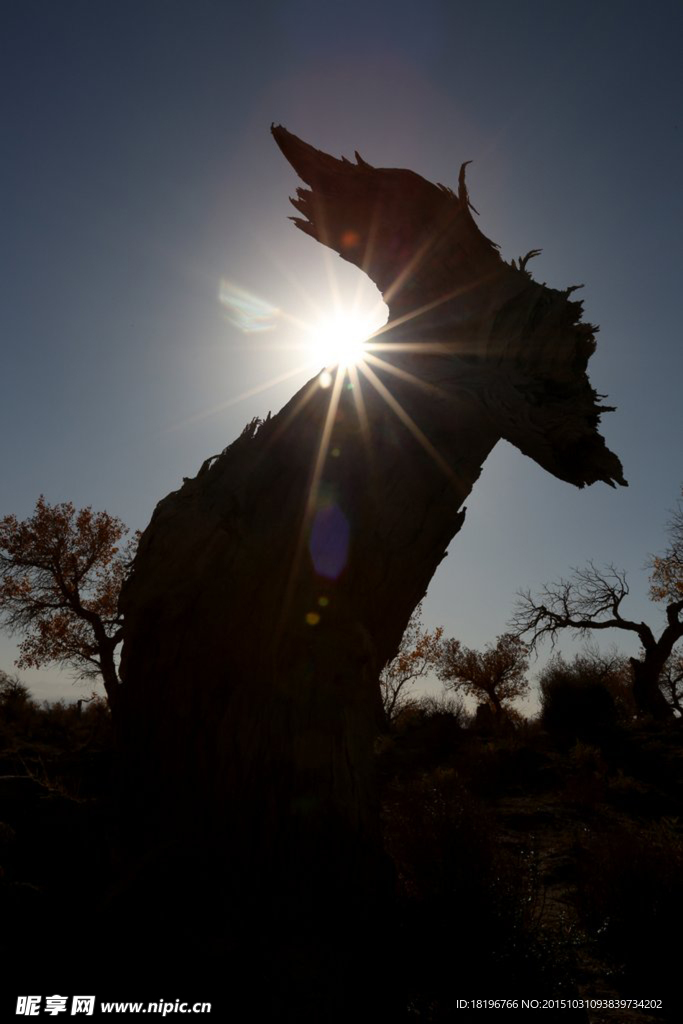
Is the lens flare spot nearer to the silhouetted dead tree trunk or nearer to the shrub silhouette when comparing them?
the silhouetted dead tree trunk

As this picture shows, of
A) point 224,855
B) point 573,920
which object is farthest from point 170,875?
point 573,920

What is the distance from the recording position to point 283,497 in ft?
12.9

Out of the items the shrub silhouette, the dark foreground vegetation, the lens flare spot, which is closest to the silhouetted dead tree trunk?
the lens flare spot

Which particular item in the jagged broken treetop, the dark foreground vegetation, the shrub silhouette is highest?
the jagged broken treetop

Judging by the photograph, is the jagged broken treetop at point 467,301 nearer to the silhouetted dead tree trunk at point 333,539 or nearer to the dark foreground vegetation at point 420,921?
the silhouetted dead tree trunk at point 333,539

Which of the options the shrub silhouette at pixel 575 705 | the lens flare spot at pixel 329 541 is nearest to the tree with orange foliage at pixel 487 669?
the shrub silhouette at pixel 575 705

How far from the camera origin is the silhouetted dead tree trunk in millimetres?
3297

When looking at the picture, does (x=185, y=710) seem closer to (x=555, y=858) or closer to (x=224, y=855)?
(x=224, y=855)

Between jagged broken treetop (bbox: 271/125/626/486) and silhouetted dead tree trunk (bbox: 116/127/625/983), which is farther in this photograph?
jagged broken treetop (bbox: 271/125/626/486)

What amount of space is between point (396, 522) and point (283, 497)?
85cm

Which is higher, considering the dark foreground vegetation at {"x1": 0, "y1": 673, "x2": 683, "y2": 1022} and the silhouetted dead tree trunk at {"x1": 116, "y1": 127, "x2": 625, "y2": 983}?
the silhouetted dead tree trunk at {"x1": 116, "y1": 127, "x2": 625, "y2": 983}

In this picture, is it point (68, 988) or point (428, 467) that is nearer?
point (68, 988)

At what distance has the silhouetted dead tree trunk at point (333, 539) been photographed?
330 centimetres

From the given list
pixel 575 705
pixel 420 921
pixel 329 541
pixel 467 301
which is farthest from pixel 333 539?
pixel 575 705
